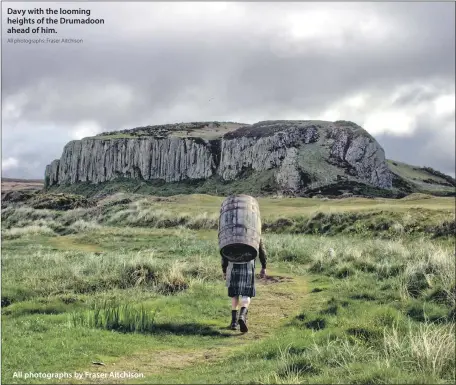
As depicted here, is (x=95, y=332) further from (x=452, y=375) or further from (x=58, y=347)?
(x=452, y=375)

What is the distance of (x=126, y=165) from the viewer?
130 metres

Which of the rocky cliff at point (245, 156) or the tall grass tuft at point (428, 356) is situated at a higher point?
the rocky cliff at point (245, 156)

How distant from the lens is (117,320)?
11.7 m

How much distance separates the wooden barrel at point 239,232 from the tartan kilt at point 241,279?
0.54 ft

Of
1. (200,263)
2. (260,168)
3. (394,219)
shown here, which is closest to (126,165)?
(260,168)

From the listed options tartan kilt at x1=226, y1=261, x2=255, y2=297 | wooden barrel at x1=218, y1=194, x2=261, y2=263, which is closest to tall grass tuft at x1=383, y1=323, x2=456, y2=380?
tartan kilt at x1=226, y1=261, x2=255, y2=297

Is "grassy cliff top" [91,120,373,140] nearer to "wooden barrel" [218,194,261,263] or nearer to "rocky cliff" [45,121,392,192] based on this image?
"rocky cliff" [45,121,392,192]

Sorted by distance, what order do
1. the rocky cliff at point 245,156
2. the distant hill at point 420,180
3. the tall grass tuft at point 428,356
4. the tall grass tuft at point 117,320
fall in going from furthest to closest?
the distant hill at point 420,180 < the rocky cliff at point 245,156 < the tall grass tuft at point 117,320 < the tall grass tuft at point 428,356

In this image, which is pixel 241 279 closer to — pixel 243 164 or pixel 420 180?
pixel 243 164

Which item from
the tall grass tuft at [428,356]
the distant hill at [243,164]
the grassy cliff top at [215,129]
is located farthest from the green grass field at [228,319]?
the grassy cliff top at [215,129]

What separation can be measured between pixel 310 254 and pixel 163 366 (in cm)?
1571

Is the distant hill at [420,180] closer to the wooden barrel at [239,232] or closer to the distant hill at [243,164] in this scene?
the distant hill at [243,164]

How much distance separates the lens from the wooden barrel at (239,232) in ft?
40.7

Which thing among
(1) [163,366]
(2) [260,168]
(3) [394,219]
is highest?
(2) [260,168]
